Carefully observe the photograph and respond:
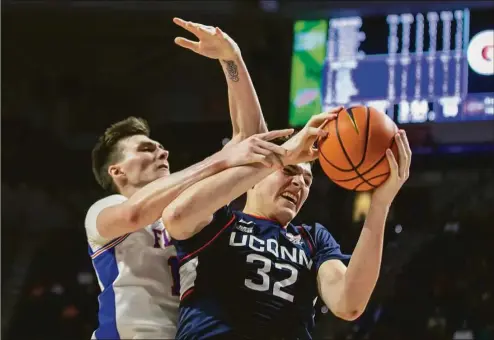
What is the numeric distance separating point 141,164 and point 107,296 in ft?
1.89

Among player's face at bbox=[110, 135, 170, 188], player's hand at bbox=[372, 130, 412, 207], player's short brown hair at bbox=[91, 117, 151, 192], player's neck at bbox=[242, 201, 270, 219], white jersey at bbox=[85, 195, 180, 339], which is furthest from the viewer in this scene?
player's short brown hair at bbox=[91, 117, 151, 192]

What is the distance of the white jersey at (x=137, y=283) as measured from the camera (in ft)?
10.3

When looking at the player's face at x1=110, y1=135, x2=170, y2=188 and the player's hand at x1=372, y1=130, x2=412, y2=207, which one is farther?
the player's face at x1=110, y1=135, x2=170, y2=188

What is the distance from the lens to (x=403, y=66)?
7.28m

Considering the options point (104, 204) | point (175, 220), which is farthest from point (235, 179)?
point (104, 204)

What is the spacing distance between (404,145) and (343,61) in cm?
480

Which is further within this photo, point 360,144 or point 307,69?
point 307,69

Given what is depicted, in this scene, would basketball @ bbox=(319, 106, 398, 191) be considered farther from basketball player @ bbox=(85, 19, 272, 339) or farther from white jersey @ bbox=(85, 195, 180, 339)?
white jersey @ bbox=(85, 195, 180, 339)

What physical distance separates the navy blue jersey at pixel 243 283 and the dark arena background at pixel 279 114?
4.06 meters

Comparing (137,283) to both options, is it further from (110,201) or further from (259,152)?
(259,152)

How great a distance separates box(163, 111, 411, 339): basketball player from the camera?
274 centimetres

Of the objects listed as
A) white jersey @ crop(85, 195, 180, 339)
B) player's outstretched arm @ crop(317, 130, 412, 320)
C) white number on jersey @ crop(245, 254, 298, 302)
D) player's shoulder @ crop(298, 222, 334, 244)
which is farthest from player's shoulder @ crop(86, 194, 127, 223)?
player's outstretched arm @ crop(317, 130, 412, 320)

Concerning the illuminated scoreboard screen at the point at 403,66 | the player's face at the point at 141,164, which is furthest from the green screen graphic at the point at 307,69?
the player's face at the point at 141,164

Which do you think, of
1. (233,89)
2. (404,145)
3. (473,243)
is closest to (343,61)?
(473,243)
